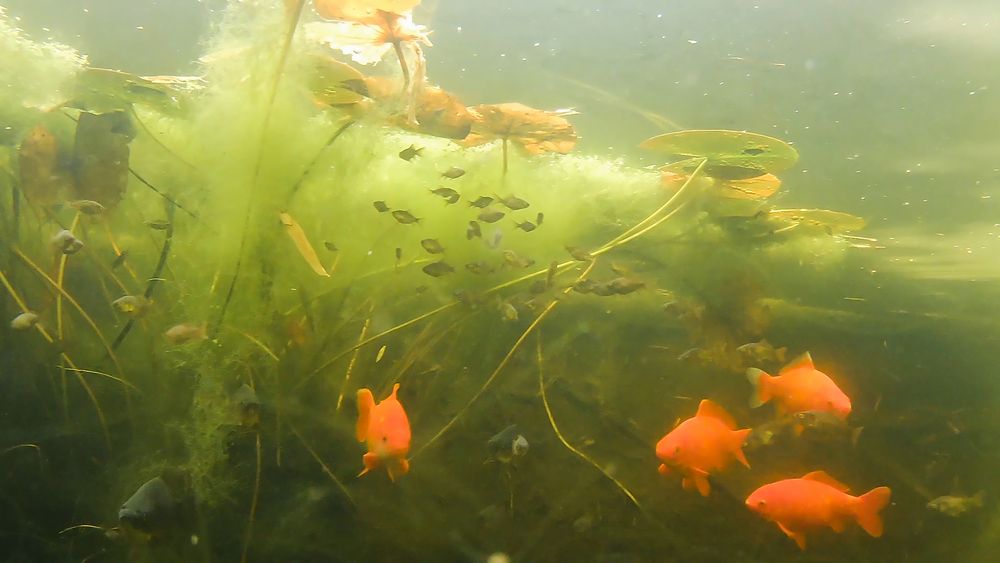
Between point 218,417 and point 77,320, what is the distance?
1983mm

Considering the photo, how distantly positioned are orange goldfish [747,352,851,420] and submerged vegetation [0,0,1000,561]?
0.05 metres

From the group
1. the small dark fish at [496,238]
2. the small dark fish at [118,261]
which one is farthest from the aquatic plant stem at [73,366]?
the small dark fish at [496,238]

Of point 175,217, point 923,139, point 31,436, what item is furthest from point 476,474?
point 923,139

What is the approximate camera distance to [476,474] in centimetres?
466

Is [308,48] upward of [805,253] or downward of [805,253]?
upward

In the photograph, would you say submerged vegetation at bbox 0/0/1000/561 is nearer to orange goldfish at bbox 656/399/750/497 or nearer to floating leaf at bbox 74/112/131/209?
floating leaf at bbox 74/112/131/209

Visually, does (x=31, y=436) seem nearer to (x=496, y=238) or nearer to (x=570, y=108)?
(x=496, y=238)

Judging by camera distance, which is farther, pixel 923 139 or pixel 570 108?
pixel 570 108

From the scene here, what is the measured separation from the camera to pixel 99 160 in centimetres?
471

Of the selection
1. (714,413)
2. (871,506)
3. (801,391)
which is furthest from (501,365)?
(871,506)

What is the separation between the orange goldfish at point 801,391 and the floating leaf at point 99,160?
528 centimetres

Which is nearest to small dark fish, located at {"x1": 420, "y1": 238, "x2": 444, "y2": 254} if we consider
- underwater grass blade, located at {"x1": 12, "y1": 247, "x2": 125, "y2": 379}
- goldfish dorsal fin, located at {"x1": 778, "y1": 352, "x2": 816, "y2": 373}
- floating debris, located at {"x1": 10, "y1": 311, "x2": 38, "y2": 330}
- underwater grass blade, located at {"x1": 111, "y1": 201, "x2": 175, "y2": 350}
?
underwater grass blade, located at {"x1": 111, "y1": 201, "x2": 175, "y2": 350}

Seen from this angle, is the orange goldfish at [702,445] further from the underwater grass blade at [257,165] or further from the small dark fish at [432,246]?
the underwater grass blade at [257,165]

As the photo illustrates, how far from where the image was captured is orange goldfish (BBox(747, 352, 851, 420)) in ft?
12.1
